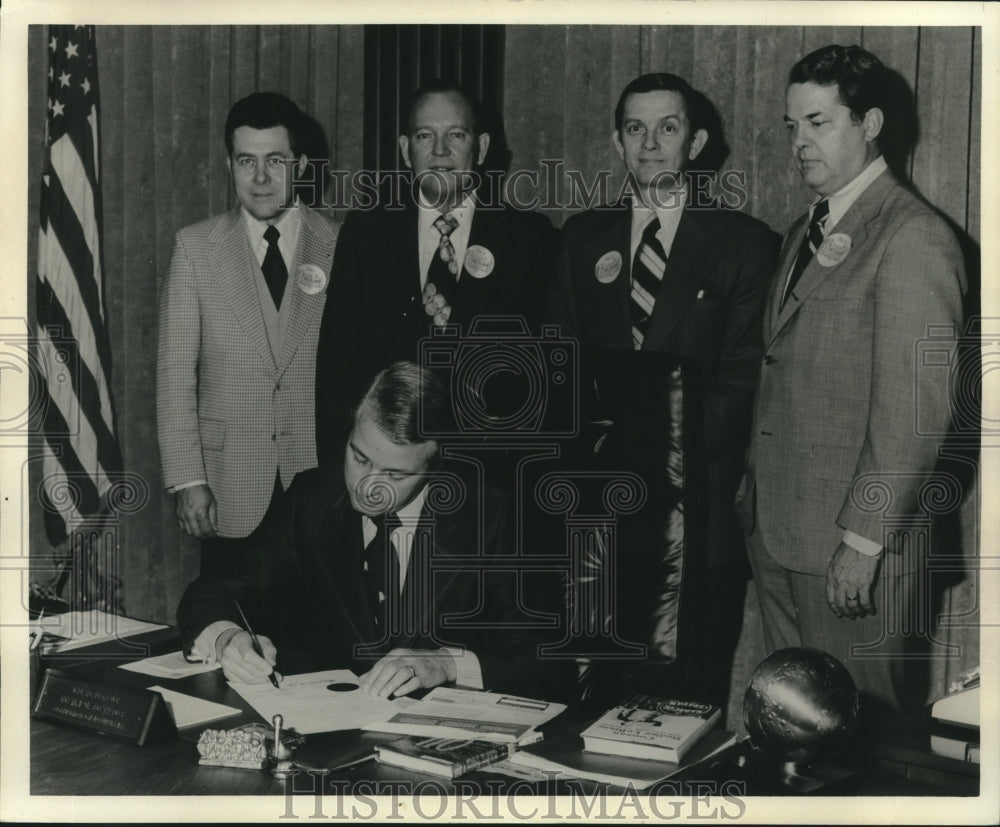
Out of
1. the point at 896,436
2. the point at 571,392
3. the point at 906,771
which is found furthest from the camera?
the point at 571,392

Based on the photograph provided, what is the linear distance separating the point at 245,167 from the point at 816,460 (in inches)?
67.2

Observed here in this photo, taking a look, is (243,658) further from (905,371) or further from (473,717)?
(905,371)

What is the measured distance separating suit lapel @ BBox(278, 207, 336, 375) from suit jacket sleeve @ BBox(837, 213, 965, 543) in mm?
1453

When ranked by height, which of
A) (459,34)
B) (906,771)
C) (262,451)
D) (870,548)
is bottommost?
(906,771)

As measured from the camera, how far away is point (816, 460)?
277 cm

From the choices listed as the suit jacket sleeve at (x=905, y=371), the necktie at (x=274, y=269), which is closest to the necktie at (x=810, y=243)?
the suit jacket sleeve at (x=905, y=371)

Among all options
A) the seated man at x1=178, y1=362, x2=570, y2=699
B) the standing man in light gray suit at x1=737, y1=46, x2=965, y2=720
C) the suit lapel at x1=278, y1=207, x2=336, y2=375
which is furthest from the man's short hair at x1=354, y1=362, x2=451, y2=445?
the standing man in light gray suit at x1=737, y1=46, x2=965, y2=720

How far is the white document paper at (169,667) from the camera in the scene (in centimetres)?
254

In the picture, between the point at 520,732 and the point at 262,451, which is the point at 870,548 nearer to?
the point at 520,732

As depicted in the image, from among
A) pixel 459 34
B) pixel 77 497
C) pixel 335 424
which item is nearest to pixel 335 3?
pixel 459 34

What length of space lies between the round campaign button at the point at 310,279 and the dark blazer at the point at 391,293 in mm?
45

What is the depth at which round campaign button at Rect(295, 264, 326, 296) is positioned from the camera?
120 inches

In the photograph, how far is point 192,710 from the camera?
2303 millimetres

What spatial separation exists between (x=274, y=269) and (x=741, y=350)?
1.29 meters
